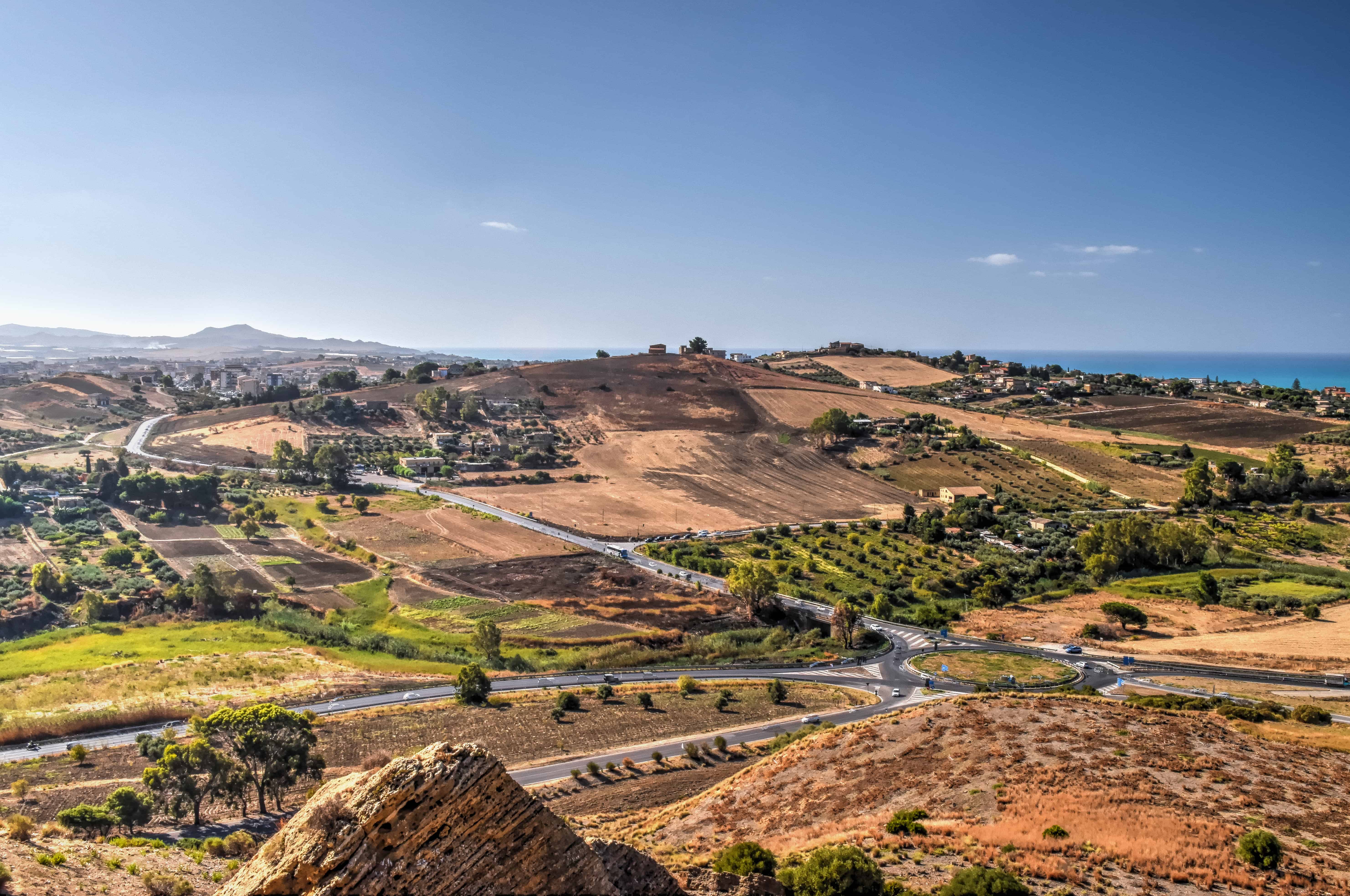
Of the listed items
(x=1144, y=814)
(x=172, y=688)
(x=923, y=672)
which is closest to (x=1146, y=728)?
(x=1144, y=814)

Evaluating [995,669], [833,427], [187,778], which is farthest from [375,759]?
[833,427]

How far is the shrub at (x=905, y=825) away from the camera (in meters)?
22.6

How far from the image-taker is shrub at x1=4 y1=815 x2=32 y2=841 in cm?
2125

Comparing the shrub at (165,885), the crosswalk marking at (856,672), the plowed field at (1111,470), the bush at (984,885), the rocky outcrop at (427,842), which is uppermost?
the rocky outcrop at (427,842)

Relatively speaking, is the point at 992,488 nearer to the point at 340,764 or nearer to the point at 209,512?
the point at 340,764

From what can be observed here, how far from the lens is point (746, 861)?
19516 millimetres

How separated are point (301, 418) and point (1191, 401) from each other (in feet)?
555

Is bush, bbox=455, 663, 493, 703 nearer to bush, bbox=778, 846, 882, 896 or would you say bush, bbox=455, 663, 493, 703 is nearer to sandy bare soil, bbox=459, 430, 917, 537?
bush, bbox=778, 846, 882, 896

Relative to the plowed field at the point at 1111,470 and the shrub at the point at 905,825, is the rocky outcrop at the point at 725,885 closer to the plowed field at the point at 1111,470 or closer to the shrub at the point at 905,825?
the shrub at the point at 905,825

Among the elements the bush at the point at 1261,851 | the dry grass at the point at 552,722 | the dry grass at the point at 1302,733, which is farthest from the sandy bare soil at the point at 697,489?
the bush at the point at 1261,851

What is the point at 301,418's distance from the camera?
136 meters

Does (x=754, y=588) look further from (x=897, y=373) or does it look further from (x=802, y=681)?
(x=897, y=373)

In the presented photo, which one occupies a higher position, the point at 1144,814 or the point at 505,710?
the point at 1144,814

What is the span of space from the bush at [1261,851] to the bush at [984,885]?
6.60 meters
